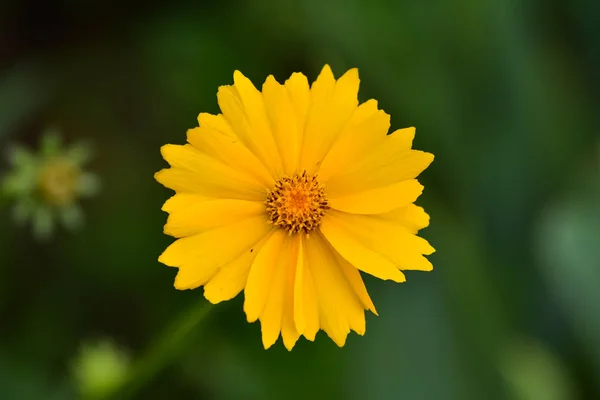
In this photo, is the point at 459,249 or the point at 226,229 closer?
the point at 226,229

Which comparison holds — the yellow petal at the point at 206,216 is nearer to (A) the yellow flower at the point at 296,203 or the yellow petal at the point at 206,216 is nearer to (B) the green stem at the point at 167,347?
(A) the yellow flower at the point at 296,203

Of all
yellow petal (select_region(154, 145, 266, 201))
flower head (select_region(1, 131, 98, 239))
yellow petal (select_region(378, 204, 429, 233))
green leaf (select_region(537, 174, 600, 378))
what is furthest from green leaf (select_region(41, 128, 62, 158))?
green leaf (select_region(537, 174, 600, 378))

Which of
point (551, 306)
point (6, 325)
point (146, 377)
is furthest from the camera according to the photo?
point (551, 306)

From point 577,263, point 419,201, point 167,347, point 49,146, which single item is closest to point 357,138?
point 167,347

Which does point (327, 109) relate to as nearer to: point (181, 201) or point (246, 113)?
point (246, 113)

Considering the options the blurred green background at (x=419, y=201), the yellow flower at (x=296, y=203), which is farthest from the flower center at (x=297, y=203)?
the blurred green background at (x=419, y=201)

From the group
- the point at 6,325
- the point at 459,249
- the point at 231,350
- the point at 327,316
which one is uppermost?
the point at 459,249

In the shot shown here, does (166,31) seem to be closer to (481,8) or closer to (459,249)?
(481,8)

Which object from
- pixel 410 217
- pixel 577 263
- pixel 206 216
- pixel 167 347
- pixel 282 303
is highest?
pixel 577 263

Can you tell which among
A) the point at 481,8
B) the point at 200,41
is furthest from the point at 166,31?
the point at 481,8
